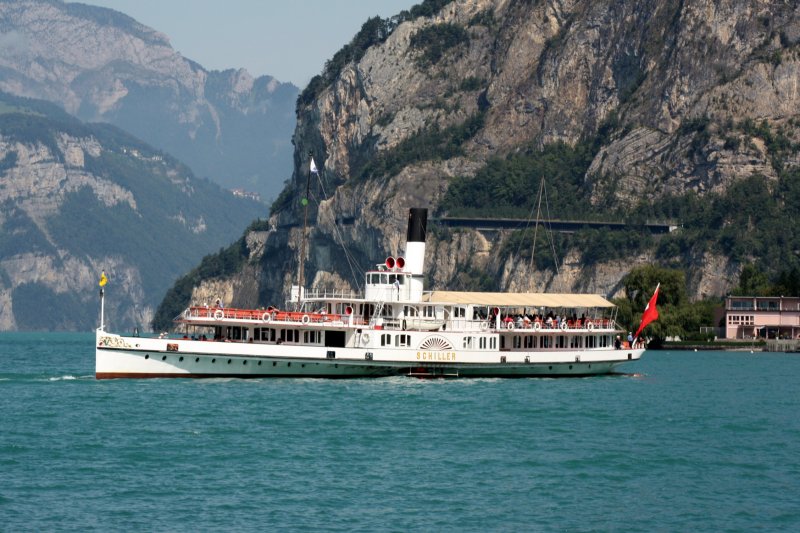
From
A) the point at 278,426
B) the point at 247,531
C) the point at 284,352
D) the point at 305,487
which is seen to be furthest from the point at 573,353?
the point at 247,531

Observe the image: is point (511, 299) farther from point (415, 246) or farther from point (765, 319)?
point (765, 319)

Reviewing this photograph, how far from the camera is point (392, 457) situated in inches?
2616

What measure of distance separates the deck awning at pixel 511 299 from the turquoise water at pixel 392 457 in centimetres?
647

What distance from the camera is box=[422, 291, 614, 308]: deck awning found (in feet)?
341

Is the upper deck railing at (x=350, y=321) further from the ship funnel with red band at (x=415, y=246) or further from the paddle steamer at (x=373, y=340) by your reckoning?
the ship funnel with red band at (x=415, y=246)

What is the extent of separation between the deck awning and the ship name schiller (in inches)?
143

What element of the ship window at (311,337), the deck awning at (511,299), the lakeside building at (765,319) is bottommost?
the ship window at (311,337)

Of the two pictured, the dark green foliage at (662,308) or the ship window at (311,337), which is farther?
the dark green foliage at (662,308)

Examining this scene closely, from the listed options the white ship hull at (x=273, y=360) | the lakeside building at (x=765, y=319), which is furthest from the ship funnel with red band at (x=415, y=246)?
the lakeside building at (x=765, y=319)

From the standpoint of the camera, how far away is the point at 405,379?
98.6 m

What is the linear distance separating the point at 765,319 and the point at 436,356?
107 m

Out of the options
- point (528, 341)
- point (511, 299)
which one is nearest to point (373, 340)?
point (511, 299)

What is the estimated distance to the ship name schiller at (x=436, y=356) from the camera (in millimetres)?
99562

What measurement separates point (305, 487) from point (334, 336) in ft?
136
